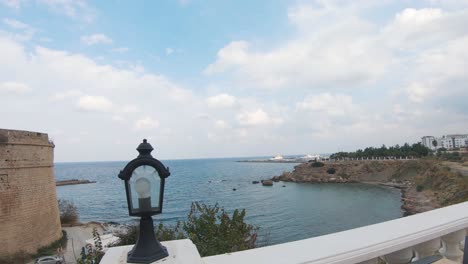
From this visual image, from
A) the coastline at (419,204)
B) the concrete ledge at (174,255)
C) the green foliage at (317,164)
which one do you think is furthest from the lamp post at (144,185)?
the green foliage at (317,164)

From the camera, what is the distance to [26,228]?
15.5 m

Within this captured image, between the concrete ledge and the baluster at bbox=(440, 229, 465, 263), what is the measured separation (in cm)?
173

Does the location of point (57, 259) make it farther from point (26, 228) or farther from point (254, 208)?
point (254, 208)

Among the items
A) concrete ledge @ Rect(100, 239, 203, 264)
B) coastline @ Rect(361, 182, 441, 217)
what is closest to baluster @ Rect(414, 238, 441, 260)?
concrete ledge @ Rect(100, 239, 203, 264)

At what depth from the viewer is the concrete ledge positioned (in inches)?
52.4

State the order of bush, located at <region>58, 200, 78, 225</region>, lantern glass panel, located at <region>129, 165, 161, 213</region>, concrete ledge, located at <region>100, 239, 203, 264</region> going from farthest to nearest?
1. bush, located at <region>58, 200, 78, 225</region>
2. lantern glass panel, located at <region>129, 165, 161, 213</region>
3. concrete ledge, located at <region>100, 239, 203, 264</region>

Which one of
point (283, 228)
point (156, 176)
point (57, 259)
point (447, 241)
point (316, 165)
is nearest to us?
point (156, 176)

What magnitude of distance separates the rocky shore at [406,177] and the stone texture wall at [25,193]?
2682 cm

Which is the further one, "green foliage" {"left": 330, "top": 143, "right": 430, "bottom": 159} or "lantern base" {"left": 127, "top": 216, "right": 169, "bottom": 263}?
"green foliage" {"left": 330, "top": 143, "right": 430, "bottom": 159}

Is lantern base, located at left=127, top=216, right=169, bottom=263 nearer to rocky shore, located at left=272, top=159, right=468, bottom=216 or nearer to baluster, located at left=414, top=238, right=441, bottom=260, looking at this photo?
baluster, located at left=414, top=238, right=441, bottom=260

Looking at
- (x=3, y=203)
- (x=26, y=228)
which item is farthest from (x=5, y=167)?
(x=26, y=228)

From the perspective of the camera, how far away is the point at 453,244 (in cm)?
→ 210

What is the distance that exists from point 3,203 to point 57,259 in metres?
3.77

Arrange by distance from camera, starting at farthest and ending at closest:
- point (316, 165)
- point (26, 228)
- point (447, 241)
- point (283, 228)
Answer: point (316, 165), point (283, 228), point (26, 228), point (447, 241)
